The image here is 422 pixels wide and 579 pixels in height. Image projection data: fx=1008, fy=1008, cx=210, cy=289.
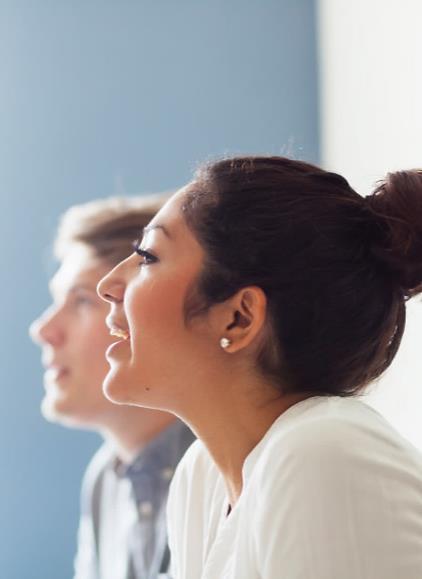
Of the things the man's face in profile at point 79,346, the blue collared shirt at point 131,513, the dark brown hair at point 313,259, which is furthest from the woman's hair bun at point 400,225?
the man's face in profile at point 79,346

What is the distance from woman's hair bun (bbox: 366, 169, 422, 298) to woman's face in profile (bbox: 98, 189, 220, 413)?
208 mm

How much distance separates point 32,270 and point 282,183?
4.48 ft

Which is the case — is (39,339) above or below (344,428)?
below

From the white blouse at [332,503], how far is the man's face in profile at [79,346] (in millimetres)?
820

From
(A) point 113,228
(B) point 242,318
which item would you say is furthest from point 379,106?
(B) point 242,318

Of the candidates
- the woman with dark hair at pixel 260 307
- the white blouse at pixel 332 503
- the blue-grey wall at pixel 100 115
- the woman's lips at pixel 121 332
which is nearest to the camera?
the white blouse at pixel 332 503

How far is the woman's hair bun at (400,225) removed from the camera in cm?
113

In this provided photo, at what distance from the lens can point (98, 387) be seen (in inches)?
73.7

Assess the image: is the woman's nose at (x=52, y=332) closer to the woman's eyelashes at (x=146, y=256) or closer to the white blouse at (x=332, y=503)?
the woman's eyelashes at (x=146, y=256)

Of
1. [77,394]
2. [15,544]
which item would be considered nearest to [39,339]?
[77,394]

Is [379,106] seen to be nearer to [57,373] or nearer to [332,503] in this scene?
[57,373]

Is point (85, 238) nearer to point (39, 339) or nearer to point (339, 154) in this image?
point (39, 339)

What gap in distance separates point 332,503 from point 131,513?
87 centimetres

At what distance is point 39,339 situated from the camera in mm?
1924
